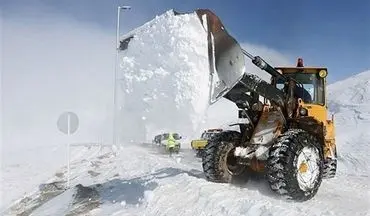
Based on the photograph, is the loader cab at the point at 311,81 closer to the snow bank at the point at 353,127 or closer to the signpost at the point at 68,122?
the signpost at the point at 68,122

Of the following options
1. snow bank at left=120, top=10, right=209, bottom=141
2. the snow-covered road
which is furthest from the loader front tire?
snow bank at left=120, top=10, right=209, bottom=141

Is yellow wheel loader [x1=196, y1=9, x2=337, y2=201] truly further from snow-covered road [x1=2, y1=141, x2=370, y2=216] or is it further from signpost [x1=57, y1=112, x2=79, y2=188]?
signpost [x1=57, y1=112, x2=79, y2=188]

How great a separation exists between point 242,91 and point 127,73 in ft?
63.2

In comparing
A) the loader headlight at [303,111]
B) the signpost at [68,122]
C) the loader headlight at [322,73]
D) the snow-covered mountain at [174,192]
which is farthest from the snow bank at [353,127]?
the signpost at [68,122]

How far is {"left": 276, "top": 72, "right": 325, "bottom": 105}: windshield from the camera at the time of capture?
10523 millimetres

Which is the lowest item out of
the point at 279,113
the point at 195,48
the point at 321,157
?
the point at 321,157

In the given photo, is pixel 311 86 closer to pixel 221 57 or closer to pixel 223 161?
pixel 223 161

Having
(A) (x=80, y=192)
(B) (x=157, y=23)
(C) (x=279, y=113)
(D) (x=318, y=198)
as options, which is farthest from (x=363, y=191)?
(A) (x=80, y=192)

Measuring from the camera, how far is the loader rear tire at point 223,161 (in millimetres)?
9977

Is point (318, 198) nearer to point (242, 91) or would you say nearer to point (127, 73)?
point (242, 91)

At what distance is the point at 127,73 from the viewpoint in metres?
27.8

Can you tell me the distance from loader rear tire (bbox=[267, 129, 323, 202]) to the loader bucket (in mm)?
1490

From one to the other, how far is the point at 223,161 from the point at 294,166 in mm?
1986

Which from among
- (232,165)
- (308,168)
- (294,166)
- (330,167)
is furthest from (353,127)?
(294,166)
